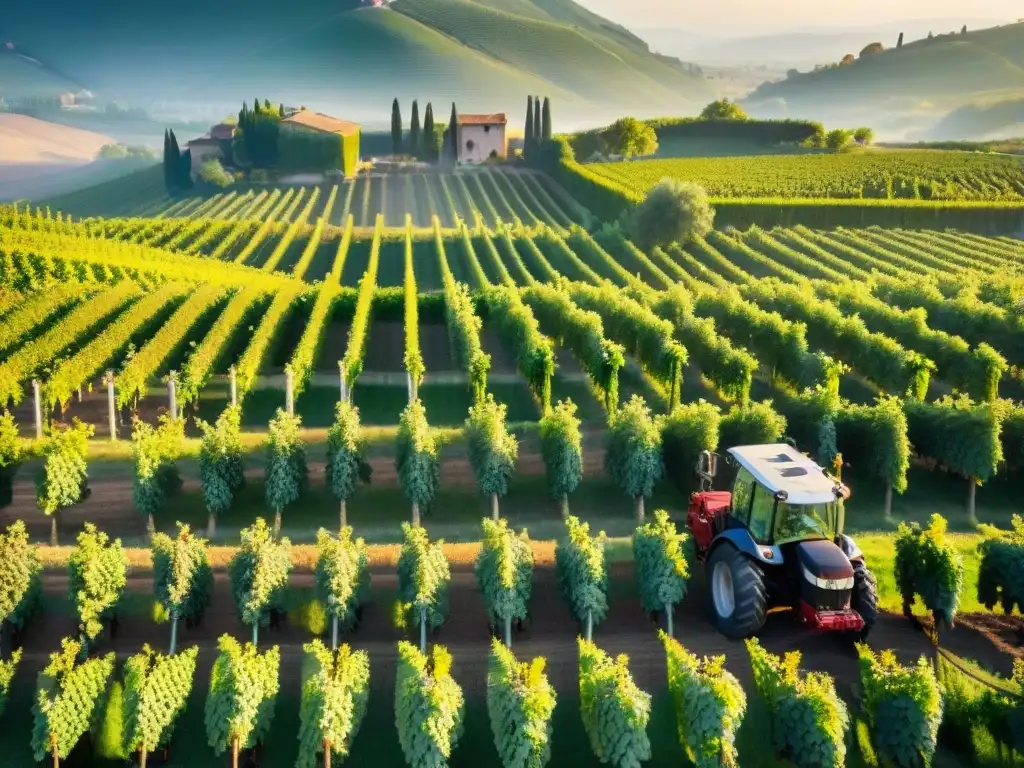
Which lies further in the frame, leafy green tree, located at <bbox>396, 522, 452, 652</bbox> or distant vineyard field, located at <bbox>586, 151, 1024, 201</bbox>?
distant vineyard field, located at <bbox>586, 151, 1024, 201</bbox>

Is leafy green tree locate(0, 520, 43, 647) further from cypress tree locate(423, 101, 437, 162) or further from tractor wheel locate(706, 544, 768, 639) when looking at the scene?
cypress tree locate(423, 101, 437, 162)

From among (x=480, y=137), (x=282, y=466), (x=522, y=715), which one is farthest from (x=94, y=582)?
(x=480, y=137)

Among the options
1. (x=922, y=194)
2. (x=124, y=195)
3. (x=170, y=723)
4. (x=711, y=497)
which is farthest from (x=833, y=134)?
(x=170, y=723)

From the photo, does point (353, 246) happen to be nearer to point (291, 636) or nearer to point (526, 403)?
point (526, 403)

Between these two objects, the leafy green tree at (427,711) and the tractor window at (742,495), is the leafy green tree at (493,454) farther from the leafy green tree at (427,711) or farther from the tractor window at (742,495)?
the leafy green tree at (427,711)

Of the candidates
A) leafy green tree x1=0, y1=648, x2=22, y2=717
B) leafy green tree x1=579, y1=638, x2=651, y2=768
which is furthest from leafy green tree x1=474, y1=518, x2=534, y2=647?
leafy green tree x1=0, y1=648, x2=22, y2=717

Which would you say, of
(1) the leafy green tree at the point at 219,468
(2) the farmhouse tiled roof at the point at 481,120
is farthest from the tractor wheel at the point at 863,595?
(2) the farmhouse tiled roof at the point at 481,120
